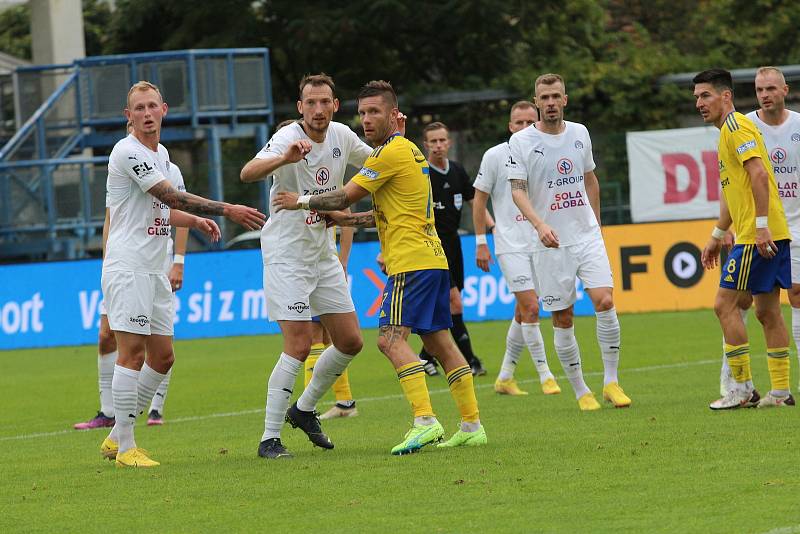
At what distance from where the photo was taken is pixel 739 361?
10.2m

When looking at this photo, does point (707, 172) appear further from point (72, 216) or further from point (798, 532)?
point (798, 532)

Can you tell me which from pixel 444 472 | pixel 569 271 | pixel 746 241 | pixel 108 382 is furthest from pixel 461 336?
pixel 444 472

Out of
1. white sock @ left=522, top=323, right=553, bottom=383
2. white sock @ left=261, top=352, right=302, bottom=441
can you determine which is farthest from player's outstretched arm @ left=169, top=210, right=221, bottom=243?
white sock @ left=522, top=323, right=553, bottom=383

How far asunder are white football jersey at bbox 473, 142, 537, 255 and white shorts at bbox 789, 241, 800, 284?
2.82 m

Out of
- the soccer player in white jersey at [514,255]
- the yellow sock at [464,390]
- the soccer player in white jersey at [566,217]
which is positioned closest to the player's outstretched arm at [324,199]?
the yellow sock at [464,390]

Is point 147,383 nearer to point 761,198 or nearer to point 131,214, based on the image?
point 131,214

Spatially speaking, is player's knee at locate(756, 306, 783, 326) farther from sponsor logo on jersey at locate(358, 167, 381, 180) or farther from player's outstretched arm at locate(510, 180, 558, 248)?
sponsor logo on jersey at locate(358, 167, 381, 180)

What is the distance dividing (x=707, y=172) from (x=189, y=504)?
18.7 m

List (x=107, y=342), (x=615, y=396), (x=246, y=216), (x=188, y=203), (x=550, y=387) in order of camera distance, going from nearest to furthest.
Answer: (x=246, y=216)
(x=188, y=203)
(x=615, y=396)
(x=107, y=342)
(x=550, y=387)

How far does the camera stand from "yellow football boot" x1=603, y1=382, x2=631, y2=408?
10.8 meters

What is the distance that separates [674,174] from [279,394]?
55.9 feet

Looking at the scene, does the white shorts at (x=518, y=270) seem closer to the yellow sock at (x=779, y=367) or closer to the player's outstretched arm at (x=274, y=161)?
the yellow sock at (x=779, y=367)

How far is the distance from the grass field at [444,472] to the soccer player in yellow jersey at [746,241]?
0.39 metres

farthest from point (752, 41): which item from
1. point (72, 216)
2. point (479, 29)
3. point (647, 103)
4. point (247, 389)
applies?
point (247, 389)
